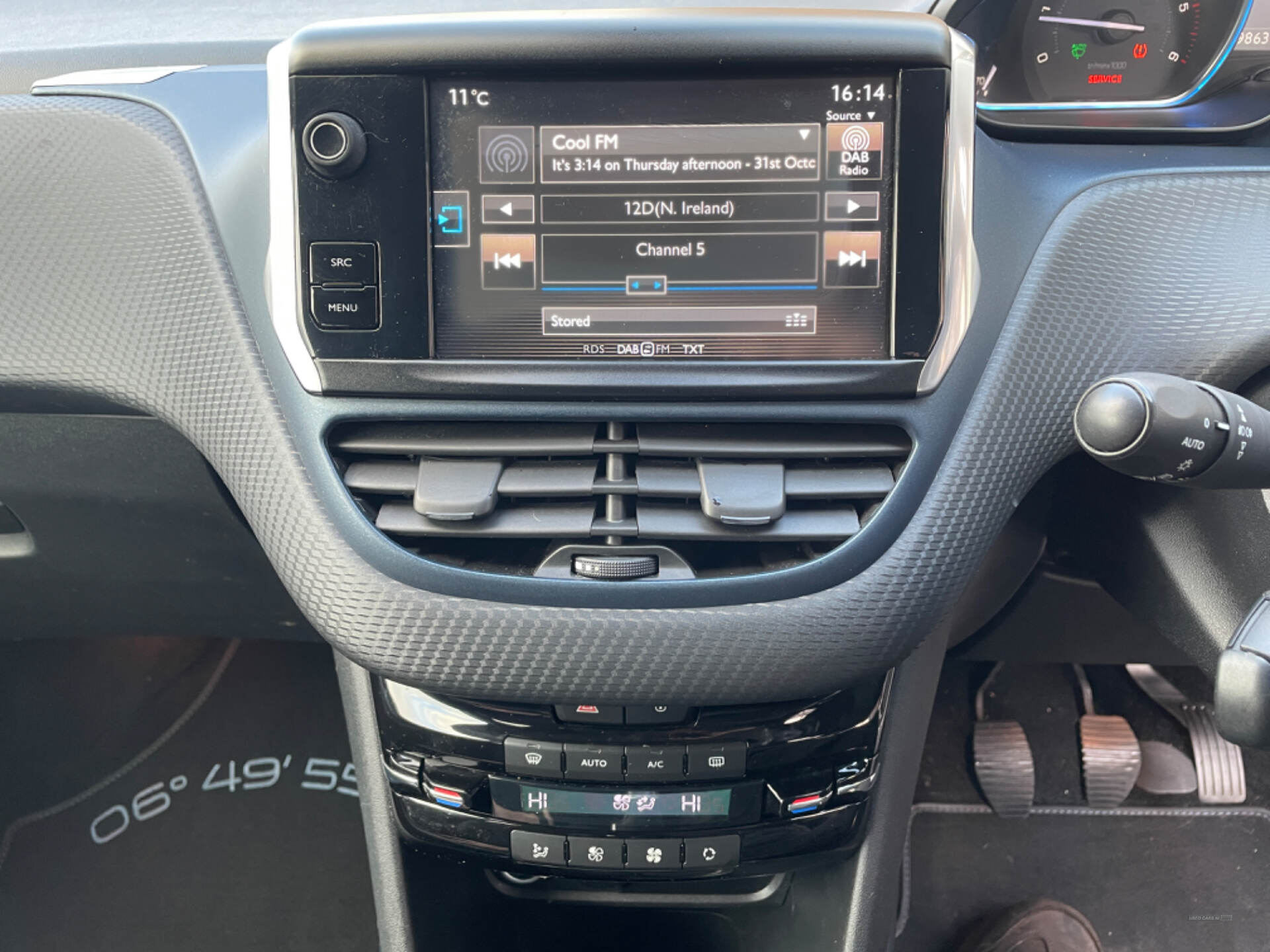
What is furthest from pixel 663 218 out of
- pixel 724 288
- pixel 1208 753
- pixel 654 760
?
pixel 1208 753

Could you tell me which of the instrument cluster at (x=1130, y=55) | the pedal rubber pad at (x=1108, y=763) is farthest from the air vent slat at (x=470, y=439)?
the pedal rubber pad at (x=1108, y=763)

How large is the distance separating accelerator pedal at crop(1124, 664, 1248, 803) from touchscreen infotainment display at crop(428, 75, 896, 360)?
1202mm

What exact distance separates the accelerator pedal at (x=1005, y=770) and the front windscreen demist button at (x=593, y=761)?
96 centimetres

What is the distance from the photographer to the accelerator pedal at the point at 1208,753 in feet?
5.71

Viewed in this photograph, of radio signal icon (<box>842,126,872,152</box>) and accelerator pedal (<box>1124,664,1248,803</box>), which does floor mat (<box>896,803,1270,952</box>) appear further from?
radio signal icon (<box>842,126,872,152</box>)

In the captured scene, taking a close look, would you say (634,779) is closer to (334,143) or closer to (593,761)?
(593,761)

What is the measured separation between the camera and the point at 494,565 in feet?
2.92

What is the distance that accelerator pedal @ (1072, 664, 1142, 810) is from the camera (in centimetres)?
172

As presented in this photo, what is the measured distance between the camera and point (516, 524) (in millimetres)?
858

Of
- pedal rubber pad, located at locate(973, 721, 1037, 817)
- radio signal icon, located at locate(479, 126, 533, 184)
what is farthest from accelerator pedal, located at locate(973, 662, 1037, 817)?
radio signal icon, located at locate(479, 126, 533, 184)

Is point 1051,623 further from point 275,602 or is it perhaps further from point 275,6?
point 275,6

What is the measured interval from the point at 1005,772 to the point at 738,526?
1065mm

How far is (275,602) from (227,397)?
469 mm

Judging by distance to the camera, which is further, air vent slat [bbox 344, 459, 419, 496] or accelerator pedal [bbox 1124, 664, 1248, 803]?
accelerator pedal [bbox 1124, 664, 1248, 803]
